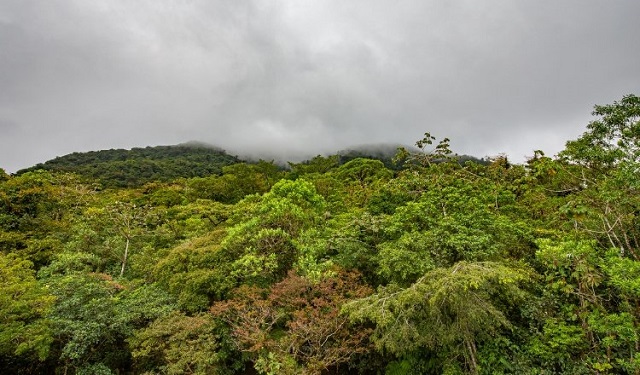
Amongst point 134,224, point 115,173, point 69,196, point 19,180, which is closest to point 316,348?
point 134,224

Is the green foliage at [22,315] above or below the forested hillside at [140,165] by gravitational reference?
below

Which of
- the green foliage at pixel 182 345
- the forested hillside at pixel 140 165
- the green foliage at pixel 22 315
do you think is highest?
the forested hillside at pixel 140 165

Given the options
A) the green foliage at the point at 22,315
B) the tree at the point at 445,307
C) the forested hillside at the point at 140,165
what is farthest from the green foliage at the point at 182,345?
the forested hillside at the point at 140,165

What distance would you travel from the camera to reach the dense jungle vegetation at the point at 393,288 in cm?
908

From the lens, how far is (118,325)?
13.4 meters

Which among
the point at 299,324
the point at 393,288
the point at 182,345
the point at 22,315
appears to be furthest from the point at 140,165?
the point at 393,288

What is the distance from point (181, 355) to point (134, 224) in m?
14.0

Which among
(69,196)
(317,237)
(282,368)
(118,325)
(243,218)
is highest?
(69,196)

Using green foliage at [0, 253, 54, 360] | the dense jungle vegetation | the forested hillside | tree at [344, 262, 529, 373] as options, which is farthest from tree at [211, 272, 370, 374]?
the forested hillside

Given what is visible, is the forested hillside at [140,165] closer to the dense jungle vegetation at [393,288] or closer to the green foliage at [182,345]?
the dense jungle vegetation at [393,288]

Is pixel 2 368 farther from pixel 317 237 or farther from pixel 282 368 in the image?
pixel 317 237

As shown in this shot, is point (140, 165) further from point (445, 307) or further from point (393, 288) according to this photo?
point (445, 307)

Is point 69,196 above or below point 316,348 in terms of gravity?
above

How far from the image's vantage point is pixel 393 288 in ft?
33.5
